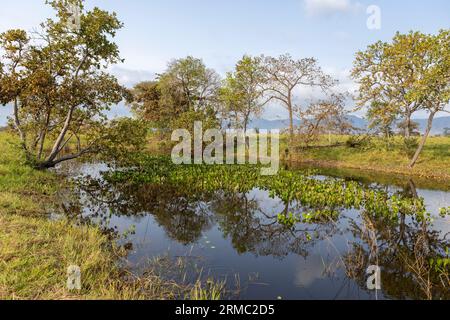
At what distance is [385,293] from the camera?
7020 mm

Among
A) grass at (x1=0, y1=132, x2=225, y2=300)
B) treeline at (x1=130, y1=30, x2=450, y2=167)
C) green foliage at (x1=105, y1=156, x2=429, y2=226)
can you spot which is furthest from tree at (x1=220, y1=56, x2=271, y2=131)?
grass at (x1=0, y1=132, x2=225, y2=300)

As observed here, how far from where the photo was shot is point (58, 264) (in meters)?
6.87

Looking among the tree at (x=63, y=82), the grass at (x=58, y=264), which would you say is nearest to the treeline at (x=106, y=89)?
the tree at (x=63, y=82)

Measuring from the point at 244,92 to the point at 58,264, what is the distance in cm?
3615

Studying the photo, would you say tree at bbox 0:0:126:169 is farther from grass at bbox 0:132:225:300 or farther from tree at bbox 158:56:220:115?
tree at bbox 158:56:220:115

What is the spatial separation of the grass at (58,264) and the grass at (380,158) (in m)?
25.6

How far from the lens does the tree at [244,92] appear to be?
39062mm

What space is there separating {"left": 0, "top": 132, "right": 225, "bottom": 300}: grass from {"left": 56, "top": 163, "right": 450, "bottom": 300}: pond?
0.75 meters

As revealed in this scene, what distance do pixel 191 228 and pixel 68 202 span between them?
6.28 m

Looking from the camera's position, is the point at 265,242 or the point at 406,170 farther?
the point at 406,170

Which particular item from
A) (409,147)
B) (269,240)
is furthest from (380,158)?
(269,240)

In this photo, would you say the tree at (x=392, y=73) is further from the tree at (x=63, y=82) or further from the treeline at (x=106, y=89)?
the tree at (x=63, y=82)
